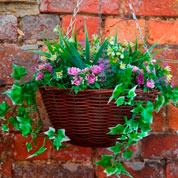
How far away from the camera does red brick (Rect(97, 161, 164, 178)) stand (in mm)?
1766

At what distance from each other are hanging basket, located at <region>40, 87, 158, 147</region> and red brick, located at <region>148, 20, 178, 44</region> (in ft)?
1.62

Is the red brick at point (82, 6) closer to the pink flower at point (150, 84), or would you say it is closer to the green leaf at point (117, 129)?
the pink flower at point (150, 84)

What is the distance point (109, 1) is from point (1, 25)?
523mm

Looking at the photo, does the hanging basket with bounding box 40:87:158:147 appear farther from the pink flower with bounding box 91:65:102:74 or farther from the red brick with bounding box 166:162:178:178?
the red brick with bounding box 166:162:178:178

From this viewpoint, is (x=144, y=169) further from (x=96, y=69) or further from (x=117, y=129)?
(x=96, y=69)

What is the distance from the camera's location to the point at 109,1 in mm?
1816

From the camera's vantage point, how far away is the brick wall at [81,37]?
1.74 metres

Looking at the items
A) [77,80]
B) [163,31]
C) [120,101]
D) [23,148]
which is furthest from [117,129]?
[163,31]

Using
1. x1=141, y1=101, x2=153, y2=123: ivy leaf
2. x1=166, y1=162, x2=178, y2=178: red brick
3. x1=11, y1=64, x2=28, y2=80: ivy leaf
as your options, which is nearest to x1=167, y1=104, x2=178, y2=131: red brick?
x1=166, y1=162, x2=178, y2=178: red brick

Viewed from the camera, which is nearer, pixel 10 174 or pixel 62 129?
pixel 62 129

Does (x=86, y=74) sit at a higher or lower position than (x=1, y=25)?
lower

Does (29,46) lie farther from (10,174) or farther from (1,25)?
(10,174)

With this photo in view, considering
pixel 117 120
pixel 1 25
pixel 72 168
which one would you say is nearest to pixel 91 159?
pixel 72 168

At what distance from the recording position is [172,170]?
178cm
